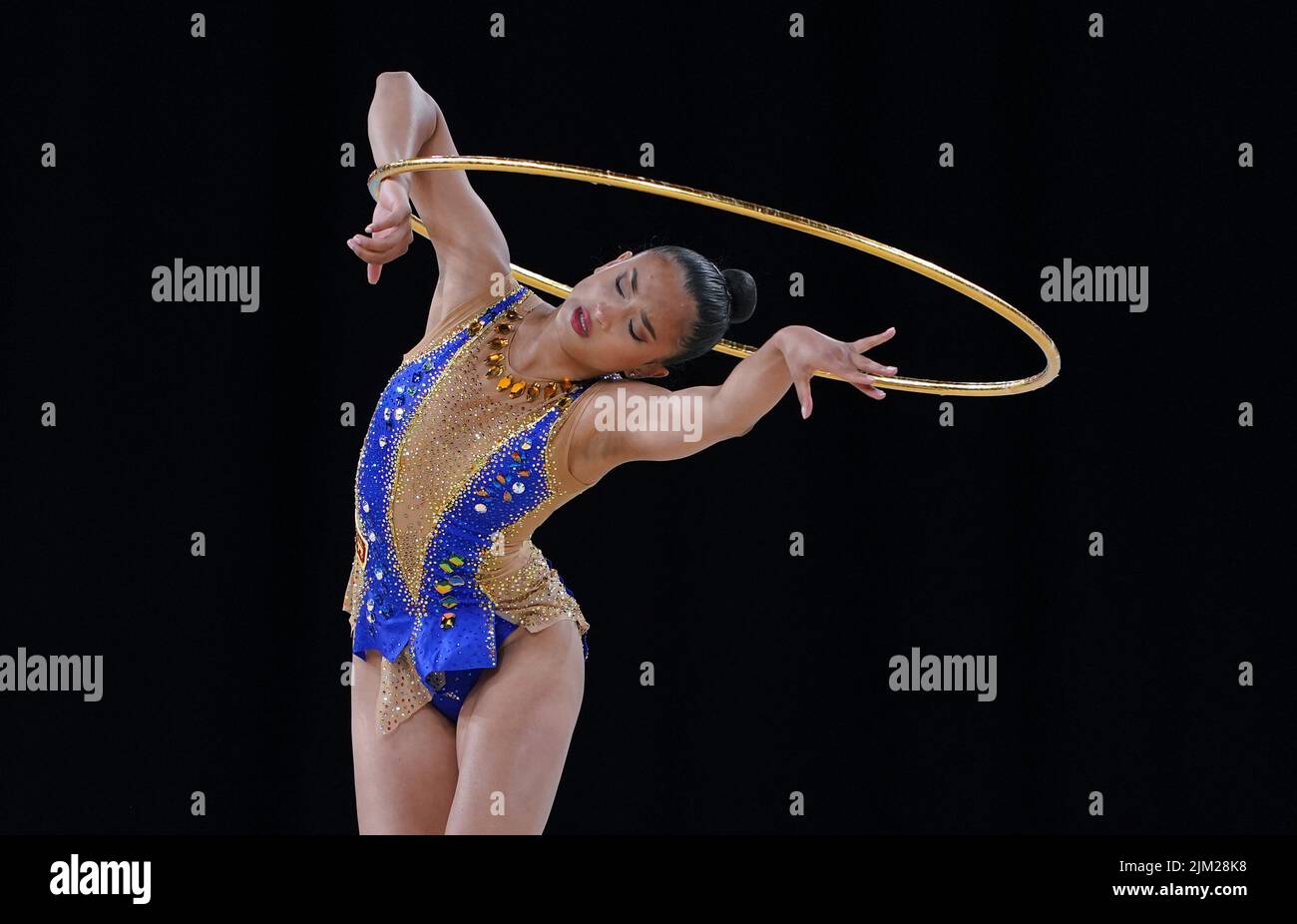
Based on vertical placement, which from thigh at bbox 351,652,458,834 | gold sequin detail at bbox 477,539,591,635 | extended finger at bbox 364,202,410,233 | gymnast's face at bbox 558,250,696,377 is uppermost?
extended finger at bbox 364,202,410,233

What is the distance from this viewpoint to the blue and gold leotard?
257 centimetres

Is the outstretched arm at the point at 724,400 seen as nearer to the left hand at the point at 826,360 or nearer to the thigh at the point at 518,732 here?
the left hand at the point at 826,360

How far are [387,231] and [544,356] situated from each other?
0.33 m

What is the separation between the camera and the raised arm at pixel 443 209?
268 cm

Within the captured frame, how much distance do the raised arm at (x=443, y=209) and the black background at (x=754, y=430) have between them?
2.55 ft

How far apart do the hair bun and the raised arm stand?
15.2 inches

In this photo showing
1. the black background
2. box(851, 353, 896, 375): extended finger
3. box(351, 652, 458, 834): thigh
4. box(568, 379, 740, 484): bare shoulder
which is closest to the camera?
box(851, 353, 896, 375): extended finger

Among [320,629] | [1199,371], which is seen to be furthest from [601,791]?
[1199,371]

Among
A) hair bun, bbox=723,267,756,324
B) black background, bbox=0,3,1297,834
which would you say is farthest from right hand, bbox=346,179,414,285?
black background, bbox=0,3,1297,834

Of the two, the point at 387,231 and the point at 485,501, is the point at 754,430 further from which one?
the point at 387,231

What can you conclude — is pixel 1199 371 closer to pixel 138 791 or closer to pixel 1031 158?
pixel 1031 158

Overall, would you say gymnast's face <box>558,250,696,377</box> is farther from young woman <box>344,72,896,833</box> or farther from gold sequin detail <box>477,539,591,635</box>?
gold sequin detail <box>477,539,591,635</box>

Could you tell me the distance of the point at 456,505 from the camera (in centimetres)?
258

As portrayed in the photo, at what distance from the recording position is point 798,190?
350cm
